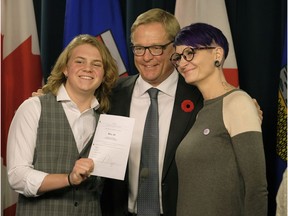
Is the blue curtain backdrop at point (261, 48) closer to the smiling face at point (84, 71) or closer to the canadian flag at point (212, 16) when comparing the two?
the canadian flag at point (212, 16)

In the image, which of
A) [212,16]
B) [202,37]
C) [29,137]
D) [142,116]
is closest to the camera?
[202,37]

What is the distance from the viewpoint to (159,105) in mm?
1921

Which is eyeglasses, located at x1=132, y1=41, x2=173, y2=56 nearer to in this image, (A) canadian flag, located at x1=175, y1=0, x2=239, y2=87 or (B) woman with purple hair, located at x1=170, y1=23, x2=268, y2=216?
(B) woman with purple hair, located at x1=170, y1=23, x2=268, y2=216

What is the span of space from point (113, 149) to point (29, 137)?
35cm

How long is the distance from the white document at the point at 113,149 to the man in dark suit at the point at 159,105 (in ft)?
0.89

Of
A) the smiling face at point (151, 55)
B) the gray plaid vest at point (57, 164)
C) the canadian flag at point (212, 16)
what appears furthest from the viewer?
the canadian flag at point (212, 16)

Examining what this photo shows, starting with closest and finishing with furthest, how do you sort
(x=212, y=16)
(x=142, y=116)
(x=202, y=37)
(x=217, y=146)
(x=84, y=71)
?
1. (x=217, y=146)
2. (x=202, y=37)
3. (x=84, y=71)
4. (x=142, y=116)
5. (x=212, y=16)

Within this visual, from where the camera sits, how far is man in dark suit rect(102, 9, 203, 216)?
5.92ft

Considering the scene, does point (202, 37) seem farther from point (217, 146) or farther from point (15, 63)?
point (15, 63)

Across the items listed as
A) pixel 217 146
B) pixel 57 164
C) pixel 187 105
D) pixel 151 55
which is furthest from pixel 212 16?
pixel 57 164

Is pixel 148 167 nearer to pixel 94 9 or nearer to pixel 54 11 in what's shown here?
pixel 94 9

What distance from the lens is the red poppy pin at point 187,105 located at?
1856 mm

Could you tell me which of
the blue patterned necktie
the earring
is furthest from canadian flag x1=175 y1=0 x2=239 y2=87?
the earring

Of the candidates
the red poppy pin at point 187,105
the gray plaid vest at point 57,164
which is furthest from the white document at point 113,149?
the red poppy pin at point 187,105
